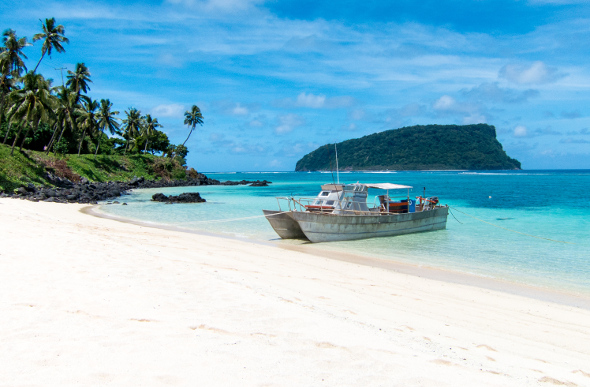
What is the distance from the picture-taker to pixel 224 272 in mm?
8531

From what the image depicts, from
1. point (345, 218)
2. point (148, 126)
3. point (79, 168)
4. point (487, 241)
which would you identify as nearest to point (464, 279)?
point (345, 218)

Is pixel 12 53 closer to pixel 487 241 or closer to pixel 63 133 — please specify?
pixel 63 133

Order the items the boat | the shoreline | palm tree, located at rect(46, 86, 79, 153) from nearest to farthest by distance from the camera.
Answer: the shoreline < the boat < palm tree, located at rect(46, 86, 79, 153)

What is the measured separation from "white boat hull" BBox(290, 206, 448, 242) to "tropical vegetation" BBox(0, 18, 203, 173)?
Result: 32119mm

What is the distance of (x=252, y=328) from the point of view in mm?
4938

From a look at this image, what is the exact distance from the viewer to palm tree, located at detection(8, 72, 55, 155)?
35.1 m

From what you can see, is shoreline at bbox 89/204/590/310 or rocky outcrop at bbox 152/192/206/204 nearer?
shoreline at bbox 89/204/590/310

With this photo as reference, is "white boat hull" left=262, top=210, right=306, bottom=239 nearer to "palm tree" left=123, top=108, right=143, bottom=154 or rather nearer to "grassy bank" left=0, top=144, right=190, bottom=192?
"grassy bank" left=0, top=144, right=190, bottom=192

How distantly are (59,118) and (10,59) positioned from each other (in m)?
12.1

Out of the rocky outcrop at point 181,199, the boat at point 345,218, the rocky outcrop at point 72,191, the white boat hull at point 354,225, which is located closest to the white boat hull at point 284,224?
the boat at point 345,218

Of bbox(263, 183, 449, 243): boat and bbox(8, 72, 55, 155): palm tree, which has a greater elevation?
bbox(8, 72, 55, 155): palm tree

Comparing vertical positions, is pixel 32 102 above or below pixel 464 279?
above

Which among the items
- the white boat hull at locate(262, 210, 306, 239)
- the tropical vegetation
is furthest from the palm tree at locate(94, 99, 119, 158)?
the white boat hull at locate(262, 210, 306, 239)

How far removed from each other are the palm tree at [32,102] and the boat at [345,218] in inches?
1189
